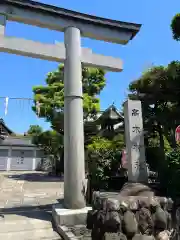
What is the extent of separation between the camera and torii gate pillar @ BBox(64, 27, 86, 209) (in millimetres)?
5887

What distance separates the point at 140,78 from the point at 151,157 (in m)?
6.20

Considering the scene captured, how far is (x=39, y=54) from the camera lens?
6.43 meters

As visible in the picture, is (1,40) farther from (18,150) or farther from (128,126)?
(18,150)

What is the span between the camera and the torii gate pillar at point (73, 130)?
5887 millimetres

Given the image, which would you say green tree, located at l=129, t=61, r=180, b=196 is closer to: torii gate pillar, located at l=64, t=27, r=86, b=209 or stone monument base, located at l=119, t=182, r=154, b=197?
stone monument base, located at l=119, t=182, r=154, b=197

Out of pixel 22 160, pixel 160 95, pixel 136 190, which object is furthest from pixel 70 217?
pixel 22 160

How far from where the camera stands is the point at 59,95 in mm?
17859

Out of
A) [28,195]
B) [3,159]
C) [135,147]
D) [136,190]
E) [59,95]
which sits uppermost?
[59,95]

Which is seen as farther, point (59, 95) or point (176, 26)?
point (59, 95)

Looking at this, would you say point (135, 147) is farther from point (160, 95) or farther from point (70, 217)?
point (160, 95)

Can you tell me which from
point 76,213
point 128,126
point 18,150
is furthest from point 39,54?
point 18,150

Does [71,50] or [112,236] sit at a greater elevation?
[71,50]

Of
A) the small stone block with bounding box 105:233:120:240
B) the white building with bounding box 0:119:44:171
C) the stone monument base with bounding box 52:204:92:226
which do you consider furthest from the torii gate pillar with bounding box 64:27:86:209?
the white building with bounding box 0:119:44:171

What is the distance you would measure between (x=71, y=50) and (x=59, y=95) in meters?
11.4
